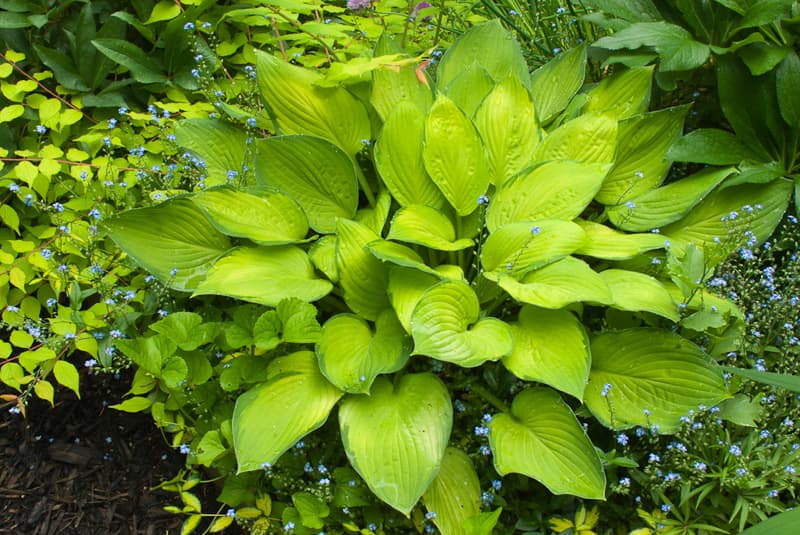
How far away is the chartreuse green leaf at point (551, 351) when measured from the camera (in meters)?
1.55

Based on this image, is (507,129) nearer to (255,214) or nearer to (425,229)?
(425,229)

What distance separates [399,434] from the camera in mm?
1568

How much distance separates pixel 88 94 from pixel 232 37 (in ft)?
1.89

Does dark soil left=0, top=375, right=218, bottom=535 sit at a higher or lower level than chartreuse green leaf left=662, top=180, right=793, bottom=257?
lower

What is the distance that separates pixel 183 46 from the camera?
2.43m

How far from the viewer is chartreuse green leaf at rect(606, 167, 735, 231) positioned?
6.22 feet

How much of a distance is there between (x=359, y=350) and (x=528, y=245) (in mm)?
501

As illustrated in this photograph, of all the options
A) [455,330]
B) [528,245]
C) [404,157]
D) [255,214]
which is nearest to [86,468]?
[255,214]

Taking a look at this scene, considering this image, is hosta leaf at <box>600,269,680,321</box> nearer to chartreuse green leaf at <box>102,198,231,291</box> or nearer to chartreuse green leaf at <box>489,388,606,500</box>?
chartreuse green leaf at <box>489,388,606,500</box>

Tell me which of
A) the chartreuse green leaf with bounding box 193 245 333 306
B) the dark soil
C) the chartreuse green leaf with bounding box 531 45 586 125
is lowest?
the dark soil

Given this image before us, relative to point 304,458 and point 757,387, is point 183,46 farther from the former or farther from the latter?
point 757,387

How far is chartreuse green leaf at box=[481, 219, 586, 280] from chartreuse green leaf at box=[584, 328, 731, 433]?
0.26 meters

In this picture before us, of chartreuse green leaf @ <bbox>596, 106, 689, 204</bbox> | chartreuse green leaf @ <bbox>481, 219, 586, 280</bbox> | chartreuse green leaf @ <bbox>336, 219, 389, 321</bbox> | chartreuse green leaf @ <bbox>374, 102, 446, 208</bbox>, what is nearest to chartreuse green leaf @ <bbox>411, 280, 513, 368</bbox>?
chartreuse green leaf @ <bbox>481, 219, 586, 280</bbox>

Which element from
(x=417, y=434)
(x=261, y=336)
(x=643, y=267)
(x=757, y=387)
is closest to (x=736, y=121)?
(x=643, y=267)
